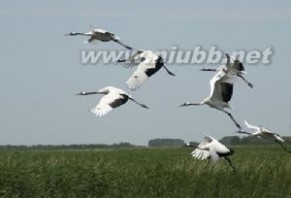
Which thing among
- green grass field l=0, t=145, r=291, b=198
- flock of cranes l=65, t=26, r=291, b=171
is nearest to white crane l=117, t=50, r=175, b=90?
flock of cranes l=65, t=26, r=291, b=171

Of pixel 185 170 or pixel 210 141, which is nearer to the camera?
pixel 210 141

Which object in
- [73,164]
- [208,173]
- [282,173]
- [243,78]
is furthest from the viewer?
[282,173]

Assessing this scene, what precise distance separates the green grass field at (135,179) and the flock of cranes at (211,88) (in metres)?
1.32

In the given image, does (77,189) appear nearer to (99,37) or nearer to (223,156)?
(223,156)

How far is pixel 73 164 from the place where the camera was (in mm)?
15828

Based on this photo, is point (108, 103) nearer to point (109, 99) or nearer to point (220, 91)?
point (109, 99)

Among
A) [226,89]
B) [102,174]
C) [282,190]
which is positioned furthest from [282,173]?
[226,89]

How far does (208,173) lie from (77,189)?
3.70m

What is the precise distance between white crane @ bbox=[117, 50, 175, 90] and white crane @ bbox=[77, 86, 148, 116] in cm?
26

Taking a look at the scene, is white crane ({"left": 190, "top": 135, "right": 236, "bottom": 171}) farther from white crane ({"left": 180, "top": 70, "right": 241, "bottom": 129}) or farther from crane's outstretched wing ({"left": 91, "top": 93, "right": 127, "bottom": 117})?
crane's outstretched wing ({"left": 91, "top": 93, "right": 127, "bottom": 117})

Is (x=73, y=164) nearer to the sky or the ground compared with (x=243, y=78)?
nearer to the ground

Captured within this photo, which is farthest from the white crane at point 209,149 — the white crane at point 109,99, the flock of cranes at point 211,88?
the white crane at point 109,99

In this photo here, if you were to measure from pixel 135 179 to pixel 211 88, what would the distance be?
3.73 meters

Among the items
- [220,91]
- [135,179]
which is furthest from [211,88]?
[135,179]
